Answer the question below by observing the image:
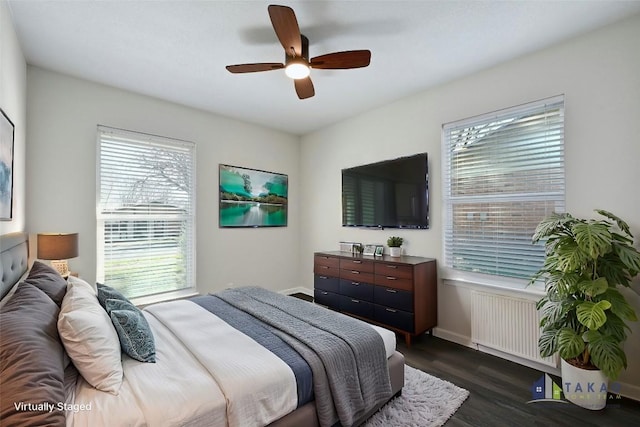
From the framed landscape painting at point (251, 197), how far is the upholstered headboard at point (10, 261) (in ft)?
7.14

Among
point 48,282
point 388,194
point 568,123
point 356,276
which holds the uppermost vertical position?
point 568,123

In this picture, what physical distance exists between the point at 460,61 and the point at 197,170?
3.26m

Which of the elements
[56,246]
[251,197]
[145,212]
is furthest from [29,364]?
[251,197]

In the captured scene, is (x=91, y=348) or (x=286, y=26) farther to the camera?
(x=286, y=26)

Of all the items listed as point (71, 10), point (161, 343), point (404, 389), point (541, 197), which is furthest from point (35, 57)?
point (541, 197)

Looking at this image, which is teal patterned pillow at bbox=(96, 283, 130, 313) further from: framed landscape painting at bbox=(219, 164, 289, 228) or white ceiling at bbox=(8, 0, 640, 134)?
framed landscape painting at bbox=(219, 164, 289, 228)

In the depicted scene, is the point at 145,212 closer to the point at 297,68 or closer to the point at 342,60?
the point at 297,68

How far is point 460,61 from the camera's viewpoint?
9.00 ft

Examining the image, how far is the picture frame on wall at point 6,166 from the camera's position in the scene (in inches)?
73.9

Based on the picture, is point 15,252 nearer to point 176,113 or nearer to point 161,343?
point 161,343

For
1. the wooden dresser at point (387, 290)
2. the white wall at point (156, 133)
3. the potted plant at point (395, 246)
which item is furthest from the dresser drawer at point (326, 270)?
the white wall at point (156, 133)

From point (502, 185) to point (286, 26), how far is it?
2361 mm

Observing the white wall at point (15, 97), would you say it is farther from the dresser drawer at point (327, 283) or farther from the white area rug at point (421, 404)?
the dresser drawer at point (327, 283)

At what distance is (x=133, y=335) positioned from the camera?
1597 mm
